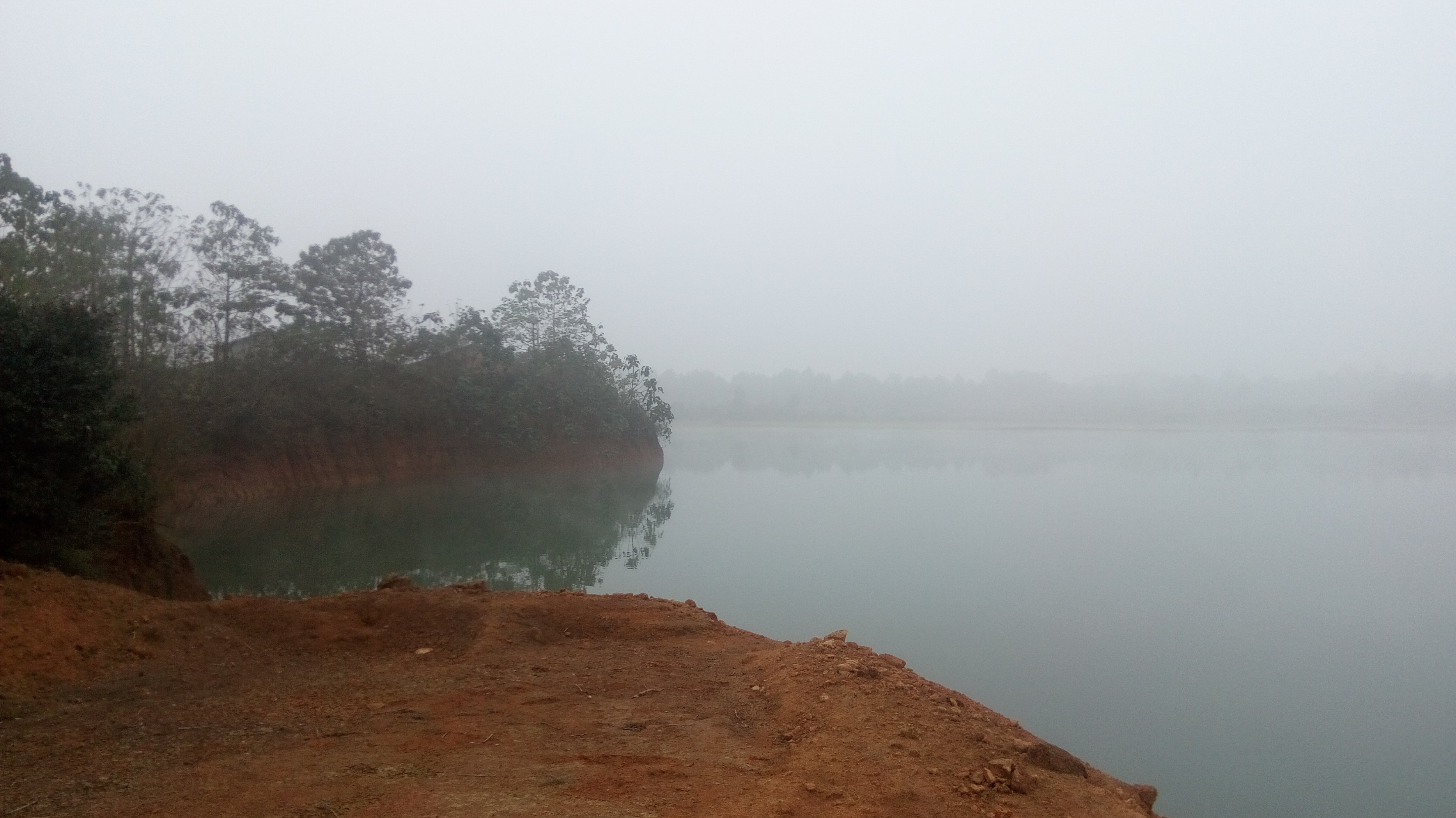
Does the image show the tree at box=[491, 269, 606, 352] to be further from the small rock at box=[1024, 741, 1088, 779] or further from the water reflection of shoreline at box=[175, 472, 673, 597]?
the small rock at box=[1024, 741, 1088, 779]

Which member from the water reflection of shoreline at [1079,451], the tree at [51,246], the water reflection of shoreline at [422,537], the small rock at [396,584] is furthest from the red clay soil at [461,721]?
the water reflection of shoreline at [1079,451]

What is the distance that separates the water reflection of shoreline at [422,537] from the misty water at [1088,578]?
0.10 meters

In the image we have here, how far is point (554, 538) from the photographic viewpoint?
1873cm

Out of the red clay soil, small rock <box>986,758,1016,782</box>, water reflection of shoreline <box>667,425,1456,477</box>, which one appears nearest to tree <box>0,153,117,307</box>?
the red clay soil

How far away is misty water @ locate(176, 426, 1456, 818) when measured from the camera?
809 cm

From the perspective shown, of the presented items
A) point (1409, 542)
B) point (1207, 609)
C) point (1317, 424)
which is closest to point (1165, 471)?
point (1409, 542)

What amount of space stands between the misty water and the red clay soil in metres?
3.29

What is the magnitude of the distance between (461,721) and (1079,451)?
48.3 meters

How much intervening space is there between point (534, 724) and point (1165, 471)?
3561 centimetres

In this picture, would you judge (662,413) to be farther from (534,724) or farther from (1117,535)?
(534,724)

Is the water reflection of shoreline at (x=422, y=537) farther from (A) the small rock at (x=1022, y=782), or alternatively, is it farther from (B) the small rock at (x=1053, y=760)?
(A) the small rock at (x=1022, y=782)

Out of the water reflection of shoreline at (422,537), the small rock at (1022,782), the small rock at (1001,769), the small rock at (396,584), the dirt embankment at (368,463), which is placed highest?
the small rock at (1001,769)

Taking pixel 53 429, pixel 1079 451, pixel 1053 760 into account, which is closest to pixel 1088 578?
pixel 1053 760

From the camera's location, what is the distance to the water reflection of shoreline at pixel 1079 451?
38219mm
